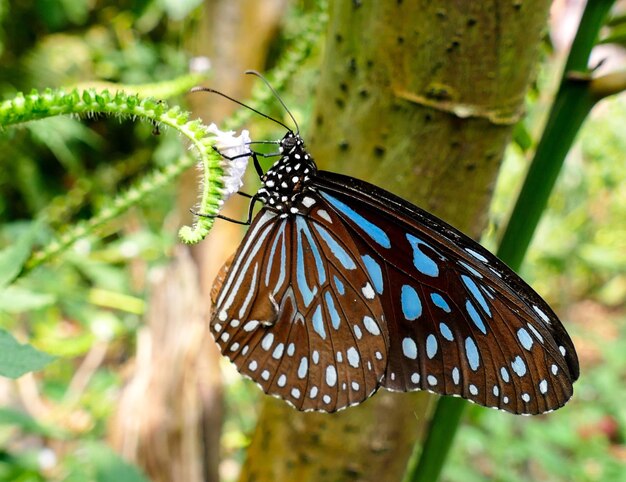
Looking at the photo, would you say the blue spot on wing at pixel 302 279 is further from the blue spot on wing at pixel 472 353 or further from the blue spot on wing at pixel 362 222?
the blue spot on wing at pixel 472 353

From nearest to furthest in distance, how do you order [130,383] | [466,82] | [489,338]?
[466,82]
[489,338]
[130,383]

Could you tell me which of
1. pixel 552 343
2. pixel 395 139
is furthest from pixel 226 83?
pixel 552 343

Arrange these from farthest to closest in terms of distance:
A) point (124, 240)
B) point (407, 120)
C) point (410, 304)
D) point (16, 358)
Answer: point (124, 240)
point (410, 304)
point (407, 120)
point (16, 358)

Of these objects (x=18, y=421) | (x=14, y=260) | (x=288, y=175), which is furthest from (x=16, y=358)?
(x=18, y=421)

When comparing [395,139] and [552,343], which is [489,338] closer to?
[552,343]

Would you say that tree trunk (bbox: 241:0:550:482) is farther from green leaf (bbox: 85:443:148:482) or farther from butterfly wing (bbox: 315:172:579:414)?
green leaf (bbox: 85:443:148:482)

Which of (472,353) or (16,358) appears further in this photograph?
(472,353)

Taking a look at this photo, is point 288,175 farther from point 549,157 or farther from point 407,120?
point 549,157

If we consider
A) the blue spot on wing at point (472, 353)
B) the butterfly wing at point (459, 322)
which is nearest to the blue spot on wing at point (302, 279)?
the butterfly wing at point (459, 322)

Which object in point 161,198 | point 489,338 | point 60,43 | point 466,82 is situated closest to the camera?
point 466,82
